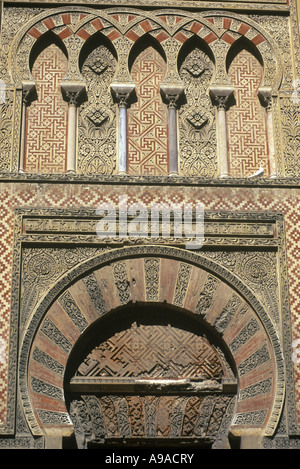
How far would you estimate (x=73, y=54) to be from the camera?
946 cm

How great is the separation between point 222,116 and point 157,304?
7.14 ft

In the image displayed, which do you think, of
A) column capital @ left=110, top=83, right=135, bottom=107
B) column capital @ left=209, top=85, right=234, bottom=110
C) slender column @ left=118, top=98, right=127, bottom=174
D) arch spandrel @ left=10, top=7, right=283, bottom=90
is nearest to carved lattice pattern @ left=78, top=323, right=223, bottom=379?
slender column @ left=118, top=98, right=127, bottom=174

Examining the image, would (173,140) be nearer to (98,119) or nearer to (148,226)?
(98,119)

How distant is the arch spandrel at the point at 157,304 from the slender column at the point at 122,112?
107 centimetres

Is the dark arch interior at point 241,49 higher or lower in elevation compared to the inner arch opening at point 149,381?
higher

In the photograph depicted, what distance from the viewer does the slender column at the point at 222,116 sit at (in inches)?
363

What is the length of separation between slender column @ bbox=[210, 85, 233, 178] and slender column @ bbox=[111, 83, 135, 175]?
2.88ft

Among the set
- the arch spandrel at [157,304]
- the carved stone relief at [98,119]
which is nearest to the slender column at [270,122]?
the arch spandrel at [157,304]

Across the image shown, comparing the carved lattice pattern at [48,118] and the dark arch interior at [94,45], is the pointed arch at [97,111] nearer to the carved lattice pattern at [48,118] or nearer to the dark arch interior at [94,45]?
the dark arch interior at [94,45]

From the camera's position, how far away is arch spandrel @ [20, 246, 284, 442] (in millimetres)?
8070

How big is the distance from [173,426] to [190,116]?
125 inches

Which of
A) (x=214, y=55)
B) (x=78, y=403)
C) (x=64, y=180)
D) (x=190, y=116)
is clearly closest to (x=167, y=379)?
(x=78, y=403)

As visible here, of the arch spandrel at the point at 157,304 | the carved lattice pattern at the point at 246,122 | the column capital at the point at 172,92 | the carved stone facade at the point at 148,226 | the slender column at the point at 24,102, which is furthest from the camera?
the column capital at the point at 172,92

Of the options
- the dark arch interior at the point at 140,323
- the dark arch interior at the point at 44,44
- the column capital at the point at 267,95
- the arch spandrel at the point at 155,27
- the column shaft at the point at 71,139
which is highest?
the arch spandrel at the point at 155,27
